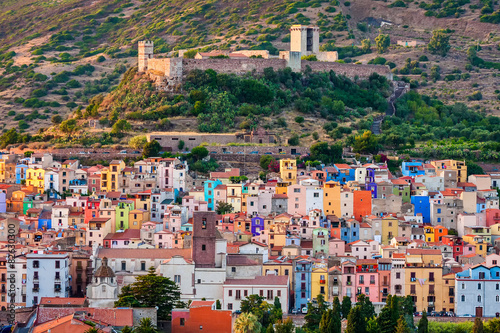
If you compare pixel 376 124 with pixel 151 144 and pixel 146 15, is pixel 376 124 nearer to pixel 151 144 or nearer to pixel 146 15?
pixel 151 144

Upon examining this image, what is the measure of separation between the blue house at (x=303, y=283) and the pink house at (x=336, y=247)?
10.3ft

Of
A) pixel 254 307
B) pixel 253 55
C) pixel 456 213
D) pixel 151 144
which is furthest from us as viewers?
pixel 253 55

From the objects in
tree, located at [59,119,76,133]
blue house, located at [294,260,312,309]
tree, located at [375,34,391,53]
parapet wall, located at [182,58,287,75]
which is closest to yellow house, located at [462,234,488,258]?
blue house, located at [294,260,312,309]

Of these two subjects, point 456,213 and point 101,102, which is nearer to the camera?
point 456,213

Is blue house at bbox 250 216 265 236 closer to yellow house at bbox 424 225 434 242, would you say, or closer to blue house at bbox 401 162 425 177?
yellow house at bbox 424 225 434 242

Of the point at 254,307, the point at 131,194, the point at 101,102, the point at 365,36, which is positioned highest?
the point at 365,36

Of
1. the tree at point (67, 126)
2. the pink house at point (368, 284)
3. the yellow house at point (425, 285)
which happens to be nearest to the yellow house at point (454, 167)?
the yellow house at point (425, 285)

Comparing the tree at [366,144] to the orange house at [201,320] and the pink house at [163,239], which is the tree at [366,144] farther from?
the orange house at [201,320]

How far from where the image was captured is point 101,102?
72.4 metres

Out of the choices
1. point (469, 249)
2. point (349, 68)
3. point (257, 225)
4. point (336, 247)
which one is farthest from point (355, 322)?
point (349, 68)

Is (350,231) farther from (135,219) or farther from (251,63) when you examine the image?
(251,63)

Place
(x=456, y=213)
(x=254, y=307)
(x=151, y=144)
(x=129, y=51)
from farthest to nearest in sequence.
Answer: (x=129, y=51), (x=151, y=144), (x=456, y=213), (x=254, y=307)

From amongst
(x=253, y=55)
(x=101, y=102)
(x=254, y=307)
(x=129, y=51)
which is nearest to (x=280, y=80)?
(x=253, y=55)

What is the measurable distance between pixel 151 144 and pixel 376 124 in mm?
14770
